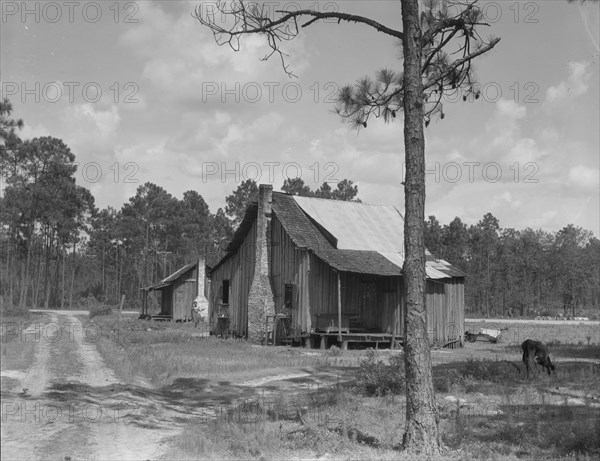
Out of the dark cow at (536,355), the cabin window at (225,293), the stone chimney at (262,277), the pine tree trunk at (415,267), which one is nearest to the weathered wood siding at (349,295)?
the stone chimney at (262,277)

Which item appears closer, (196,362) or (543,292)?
(196,362)

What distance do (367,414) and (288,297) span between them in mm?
18375

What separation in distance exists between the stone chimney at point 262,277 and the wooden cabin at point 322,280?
5 centimetres

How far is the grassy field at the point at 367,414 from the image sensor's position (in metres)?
8.12

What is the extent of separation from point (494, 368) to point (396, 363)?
12.5ft

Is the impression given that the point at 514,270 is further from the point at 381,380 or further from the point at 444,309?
the point at 381,380

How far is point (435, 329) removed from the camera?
28516 mm

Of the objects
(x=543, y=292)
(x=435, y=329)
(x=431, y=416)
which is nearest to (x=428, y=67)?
(x=431, y=416)

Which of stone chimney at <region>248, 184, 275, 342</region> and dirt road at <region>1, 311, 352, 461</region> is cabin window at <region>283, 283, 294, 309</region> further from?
dirt road at <region>1, 311, 352, 461</region>

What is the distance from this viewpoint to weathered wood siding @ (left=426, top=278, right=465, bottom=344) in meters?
28.4

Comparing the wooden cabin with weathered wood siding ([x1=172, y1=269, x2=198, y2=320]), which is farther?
weathered wood siding ([x1=172, y1=269, x2=198, y2=320])

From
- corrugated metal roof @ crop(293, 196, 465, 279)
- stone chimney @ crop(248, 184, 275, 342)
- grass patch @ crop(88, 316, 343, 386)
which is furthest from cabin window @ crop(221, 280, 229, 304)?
grass patch @ crop(88, 316, 343, 386)

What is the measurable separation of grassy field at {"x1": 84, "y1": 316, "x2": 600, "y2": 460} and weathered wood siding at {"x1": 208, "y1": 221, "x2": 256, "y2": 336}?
1189 cm

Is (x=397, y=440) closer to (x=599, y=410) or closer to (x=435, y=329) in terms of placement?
(x=599, y=410)
